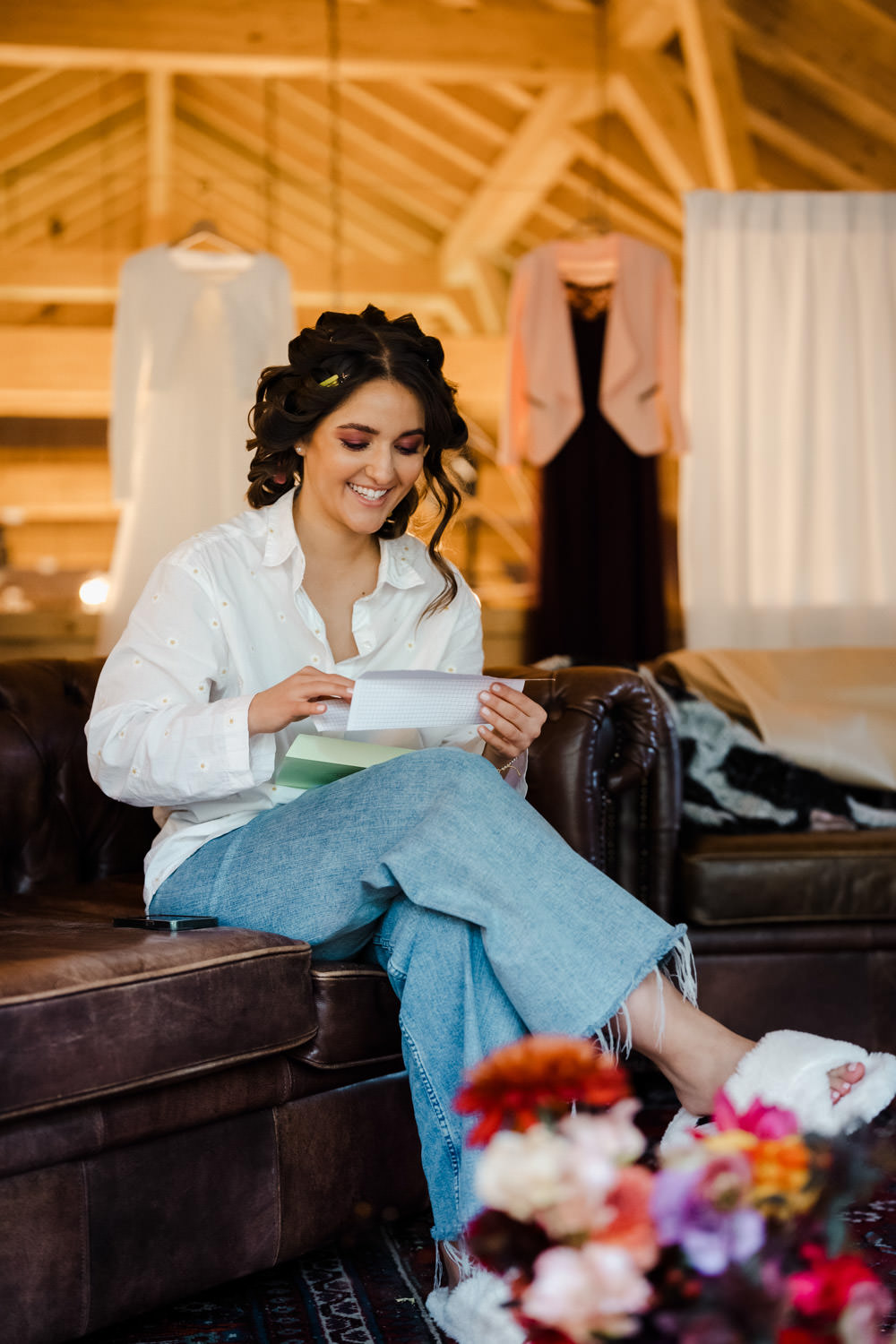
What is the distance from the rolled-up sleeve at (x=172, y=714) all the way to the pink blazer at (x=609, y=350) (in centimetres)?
295

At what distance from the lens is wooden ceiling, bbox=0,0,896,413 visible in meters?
4.46

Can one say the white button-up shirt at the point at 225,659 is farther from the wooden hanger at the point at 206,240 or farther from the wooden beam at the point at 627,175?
the wooden beam at the point at 627,175

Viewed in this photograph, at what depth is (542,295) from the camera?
173 inches

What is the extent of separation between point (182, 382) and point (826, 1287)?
12.4 feet

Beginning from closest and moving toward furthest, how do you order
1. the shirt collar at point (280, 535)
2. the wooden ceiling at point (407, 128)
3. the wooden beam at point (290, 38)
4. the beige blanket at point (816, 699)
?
the shirt collar at point (280, 535) < the beige blanket at point (816, 699) < the wooden beam at point (290, 38) < the wooden ceiling at point (407, 128)

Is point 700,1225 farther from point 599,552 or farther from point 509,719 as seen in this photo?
point 599,552

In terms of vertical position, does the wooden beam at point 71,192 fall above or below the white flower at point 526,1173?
above

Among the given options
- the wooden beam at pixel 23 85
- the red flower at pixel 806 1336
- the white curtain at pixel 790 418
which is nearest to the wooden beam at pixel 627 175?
the white curtain at pixel 790 418

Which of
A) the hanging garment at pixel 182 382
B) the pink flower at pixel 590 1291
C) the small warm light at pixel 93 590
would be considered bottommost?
the pink flower at pixel 590 1291

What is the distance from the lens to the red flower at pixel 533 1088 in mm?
677

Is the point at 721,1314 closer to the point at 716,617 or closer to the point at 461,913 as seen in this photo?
the point at 461,913

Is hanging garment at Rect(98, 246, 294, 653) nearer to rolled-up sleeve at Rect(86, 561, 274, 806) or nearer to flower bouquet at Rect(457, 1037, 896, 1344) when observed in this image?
rolled-up sleeve at Rect(86, 561, 274, 806)

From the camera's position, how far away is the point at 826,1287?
0.64 m

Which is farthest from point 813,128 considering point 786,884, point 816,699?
point 786,884
